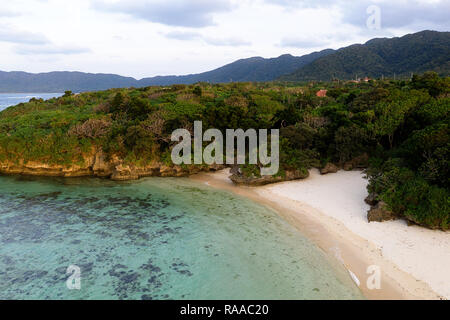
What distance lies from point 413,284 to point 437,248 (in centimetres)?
291

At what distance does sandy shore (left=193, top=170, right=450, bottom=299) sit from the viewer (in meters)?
9.72

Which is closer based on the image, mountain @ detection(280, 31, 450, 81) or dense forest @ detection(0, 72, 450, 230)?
dense forest @ detection(0, 72, 450, 230)

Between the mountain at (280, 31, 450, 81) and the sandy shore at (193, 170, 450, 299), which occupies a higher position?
the mountain at (280, 31, 450, 81)

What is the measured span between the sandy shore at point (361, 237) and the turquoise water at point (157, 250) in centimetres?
98

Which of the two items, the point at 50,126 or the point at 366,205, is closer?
the point at 366,205

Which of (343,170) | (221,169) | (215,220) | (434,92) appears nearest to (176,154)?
(221,169)

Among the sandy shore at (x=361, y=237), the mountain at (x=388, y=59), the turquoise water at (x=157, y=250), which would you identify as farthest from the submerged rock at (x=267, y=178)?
A: the mountain at (x=388, y=59)

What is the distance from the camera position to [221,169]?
25.7m

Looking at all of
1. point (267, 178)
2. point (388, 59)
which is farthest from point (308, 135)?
point (388, 59)

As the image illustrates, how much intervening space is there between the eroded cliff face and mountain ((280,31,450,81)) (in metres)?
86.3

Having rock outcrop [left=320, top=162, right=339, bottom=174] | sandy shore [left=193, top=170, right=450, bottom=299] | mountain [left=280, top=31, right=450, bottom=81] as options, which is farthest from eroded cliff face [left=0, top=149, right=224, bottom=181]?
mountain [left=280, top=31, right=450, bottom=81]

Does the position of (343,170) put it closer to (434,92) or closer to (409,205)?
(409,205)

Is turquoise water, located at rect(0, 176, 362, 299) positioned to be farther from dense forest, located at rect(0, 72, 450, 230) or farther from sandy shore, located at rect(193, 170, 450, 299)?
dense forest, located at rect(0, 72, 450, 230)

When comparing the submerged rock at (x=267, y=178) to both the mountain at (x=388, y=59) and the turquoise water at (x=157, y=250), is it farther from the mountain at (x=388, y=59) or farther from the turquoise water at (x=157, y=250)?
the mountain at (x=388, y=59)
